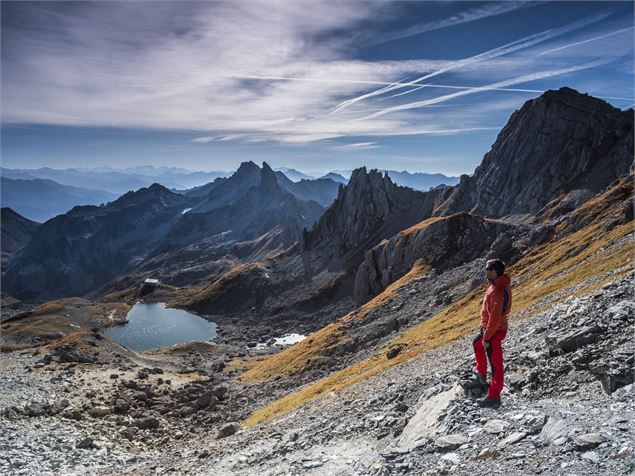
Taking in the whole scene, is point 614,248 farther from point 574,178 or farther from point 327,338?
point 574,178

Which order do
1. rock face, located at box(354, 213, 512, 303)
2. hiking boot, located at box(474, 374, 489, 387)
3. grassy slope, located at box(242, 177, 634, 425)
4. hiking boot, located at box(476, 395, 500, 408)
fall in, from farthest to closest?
rock face, located at box(354, 213, 512, 303), grassy slope, located at box(242, 177, 634, 425), hiking boot, located at box(474, 374, 489, 387), hiking boot, located at box(476, 395, 500, 408)

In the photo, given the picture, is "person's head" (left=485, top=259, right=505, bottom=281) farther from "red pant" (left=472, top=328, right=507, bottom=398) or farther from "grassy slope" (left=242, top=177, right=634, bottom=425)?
"grassy slope" (left=242, top=177, right=634, bottom=425)

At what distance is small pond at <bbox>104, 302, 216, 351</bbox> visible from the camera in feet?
504

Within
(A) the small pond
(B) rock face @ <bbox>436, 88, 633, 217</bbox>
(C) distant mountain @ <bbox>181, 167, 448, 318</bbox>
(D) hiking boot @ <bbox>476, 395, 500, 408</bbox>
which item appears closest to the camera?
(D) hiking boot @ <bbox>476, 395, 500, 408</bbox>

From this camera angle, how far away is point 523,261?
70938 mm

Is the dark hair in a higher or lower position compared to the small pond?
higher

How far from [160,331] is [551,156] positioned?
565 feet

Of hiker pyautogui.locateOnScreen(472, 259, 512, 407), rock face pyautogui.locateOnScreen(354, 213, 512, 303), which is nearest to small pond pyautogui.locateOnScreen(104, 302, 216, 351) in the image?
rock face pyautogui.locateOnScreen(354, 213, 512, 303)

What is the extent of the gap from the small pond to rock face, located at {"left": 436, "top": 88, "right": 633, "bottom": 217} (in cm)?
11308

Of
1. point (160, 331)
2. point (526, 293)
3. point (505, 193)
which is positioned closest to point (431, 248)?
point (526, 293)

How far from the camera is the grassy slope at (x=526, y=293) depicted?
3962 cm

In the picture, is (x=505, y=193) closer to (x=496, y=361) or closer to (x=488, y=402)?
(x=496, y=361)

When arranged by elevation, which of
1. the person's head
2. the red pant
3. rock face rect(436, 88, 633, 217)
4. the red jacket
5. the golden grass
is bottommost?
the golden grass

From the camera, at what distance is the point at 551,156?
176375 millimetres
